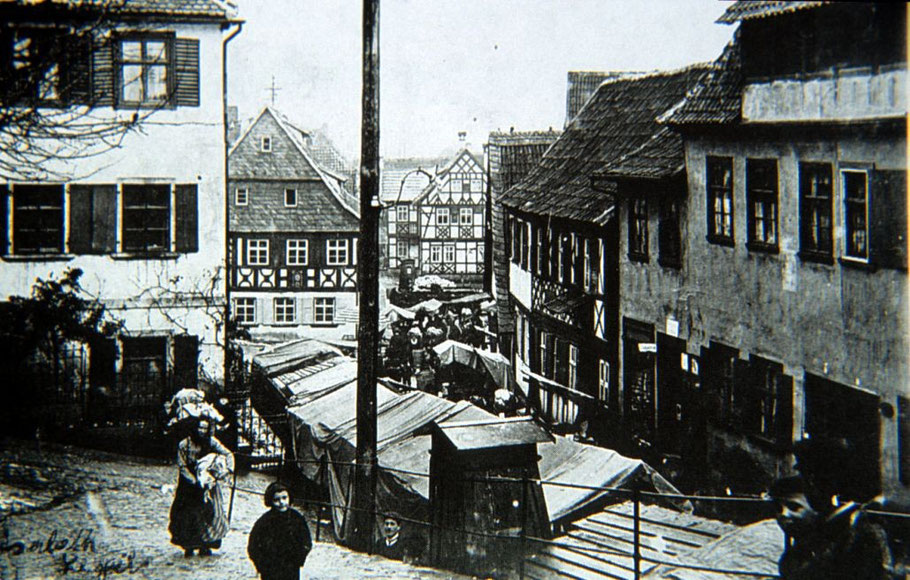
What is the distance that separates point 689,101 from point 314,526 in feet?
19.4

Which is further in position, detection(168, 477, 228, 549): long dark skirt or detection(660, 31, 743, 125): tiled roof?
detection(168, 477, 228, 549): long dark skirt

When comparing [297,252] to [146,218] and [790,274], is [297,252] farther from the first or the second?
[790,274]

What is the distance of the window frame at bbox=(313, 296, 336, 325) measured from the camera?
17658mm

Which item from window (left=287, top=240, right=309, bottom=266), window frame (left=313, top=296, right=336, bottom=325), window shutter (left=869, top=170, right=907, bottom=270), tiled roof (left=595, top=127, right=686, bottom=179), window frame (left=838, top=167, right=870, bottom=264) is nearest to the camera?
window shutter (left=869, top=170, right=907, bottom=270)

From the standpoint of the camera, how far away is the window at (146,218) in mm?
A: 7719

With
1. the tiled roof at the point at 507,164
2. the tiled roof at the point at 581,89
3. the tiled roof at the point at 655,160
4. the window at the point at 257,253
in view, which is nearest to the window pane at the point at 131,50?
the tiled roof at the point at 655,160

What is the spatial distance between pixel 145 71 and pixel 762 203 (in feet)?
17.7

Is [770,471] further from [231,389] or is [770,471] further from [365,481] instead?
[231,389]

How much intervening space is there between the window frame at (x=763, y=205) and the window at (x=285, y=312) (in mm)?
11860

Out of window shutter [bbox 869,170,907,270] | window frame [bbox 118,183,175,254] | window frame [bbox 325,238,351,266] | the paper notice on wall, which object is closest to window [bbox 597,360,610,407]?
the paper notice on wall

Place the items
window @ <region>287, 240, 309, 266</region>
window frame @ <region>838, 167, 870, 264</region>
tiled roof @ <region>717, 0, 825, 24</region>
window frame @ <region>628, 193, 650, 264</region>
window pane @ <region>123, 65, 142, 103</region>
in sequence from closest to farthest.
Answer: window frame @ <region>838, 167, 870, 264</region>, tiled roof @ <region>717, 0, 825, 24</region>, window pane @ <region>123, 65, 142, 103</region>, window frame @ <region>628, 193, 650, 264</region>, window @ <region>287, 240, 309, 266</region>

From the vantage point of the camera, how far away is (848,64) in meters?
4.93

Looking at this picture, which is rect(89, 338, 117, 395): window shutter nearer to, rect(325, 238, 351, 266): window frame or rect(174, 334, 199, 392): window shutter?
rect(174, 334, 199, 392): window shutter

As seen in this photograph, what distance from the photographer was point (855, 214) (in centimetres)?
538
